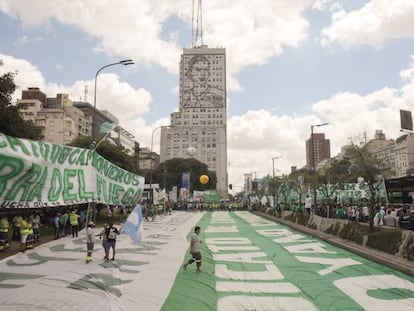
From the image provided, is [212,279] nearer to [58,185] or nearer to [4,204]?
[58,185]

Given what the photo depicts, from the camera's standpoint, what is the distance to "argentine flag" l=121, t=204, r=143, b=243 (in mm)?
15555

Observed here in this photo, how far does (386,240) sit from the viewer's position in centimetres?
1705

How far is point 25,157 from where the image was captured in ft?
34.6

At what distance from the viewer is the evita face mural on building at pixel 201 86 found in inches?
7333

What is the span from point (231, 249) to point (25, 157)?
12293 millimetres

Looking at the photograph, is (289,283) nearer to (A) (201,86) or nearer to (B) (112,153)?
(B) (112,153)

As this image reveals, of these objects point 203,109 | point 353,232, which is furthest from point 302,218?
point 203,109

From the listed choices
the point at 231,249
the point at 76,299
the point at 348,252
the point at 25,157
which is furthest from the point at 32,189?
the point at 348,252

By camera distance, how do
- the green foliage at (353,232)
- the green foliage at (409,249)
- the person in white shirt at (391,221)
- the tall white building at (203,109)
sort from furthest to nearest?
the tall white building at (203,109)
the person in white shirt at (391,221)
the green foliage at (353,232)
the green foliage at (409,249)

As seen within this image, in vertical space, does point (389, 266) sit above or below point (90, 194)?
below

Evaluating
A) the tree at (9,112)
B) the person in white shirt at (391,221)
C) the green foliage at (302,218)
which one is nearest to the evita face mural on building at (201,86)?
the green foliage at (302,218)

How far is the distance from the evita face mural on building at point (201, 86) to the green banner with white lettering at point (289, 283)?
169 m

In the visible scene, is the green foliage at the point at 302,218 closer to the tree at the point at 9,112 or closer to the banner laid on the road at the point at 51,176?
the banner laid on the road at the point at 51,176

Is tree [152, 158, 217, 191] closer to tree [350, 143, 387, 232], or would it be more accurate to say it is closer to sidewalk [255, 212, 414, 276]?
tree [350, 143, 387, 232]
